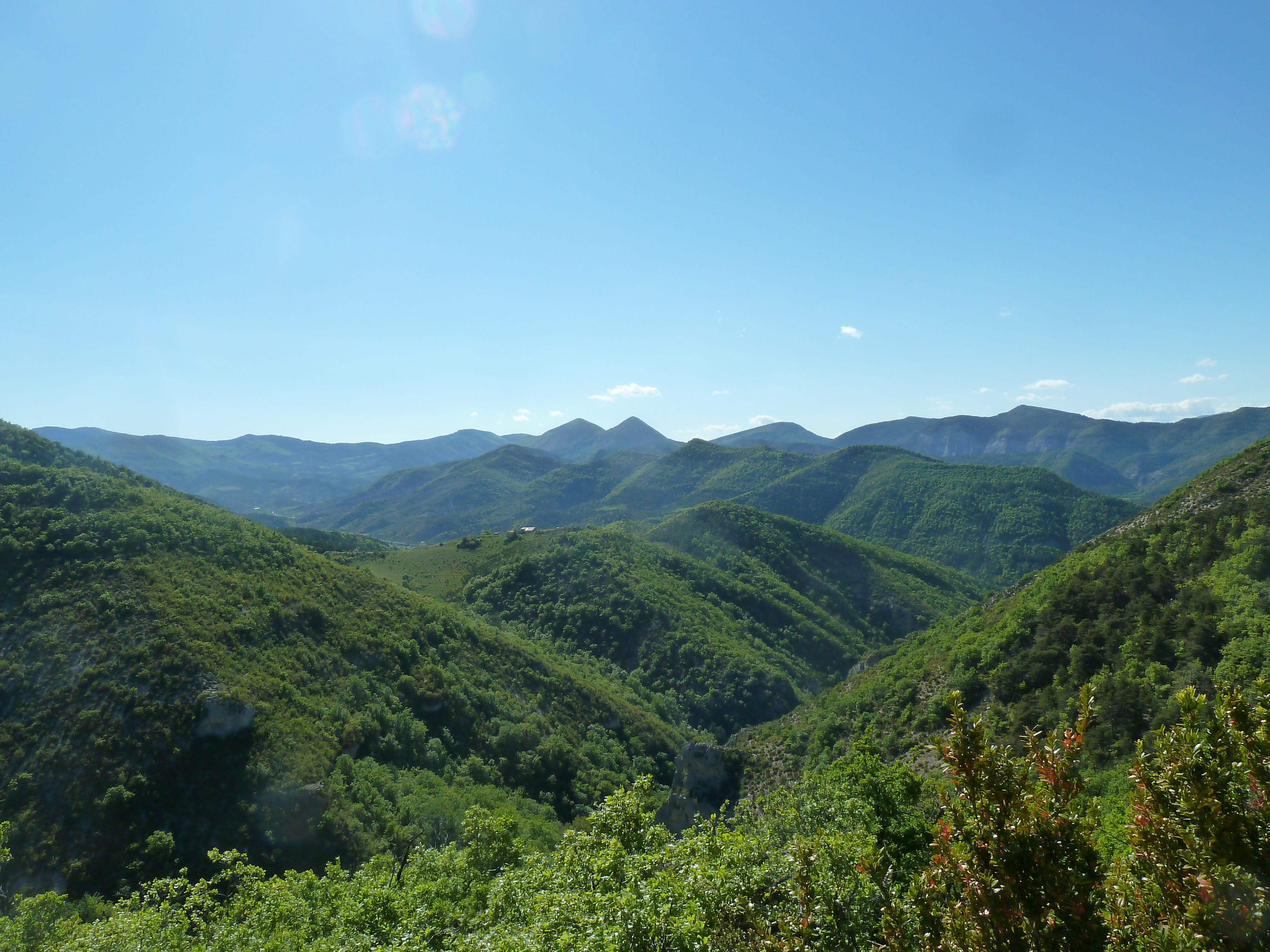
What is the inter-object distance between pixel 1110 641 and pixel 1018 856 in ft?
141

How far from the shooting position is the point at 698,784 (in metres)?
49.7

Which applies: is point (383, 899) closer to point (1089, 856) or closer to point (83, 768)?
point (1089, 856)

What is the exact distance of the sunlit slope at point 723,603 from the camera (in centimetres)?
9244

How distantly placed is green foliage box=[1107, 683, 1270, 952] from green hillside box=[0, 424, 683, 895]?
48238 mm

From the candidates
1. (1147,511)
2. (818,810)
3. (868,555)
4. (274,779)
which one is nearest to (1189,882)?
(818,810)

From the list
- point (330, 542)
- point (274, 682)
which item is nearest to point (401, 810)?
point (274, 682)

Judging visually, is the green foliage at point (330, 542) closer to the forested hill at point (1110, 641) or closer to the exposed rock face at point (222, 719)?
the exposed rock face at point (222, 719)

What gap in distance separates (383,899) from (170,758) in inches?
1129

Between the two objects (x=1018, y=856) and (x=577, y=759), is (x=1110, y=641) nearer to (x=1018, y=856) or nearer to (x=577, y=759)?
(x=1018, y=856)

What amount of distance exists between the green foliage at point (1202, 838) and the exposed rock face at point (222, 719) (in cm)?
5274

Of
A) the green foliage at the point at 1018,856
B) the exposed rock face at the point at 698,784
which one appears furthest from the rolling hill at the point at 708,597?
the green foliage at the point at 1018,856

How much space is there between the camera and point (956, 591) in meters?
139

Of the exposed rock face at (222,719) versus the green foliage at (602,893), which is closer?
the green foliage at (602,893)

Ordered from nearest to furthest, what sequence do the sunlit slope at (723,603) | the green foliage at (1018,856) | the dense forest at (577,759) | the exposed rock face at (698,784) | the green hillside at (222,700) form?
the green foliage at (1018,856) < the dense forest at (577,759) < the green hillside at (222,700) < the exposed rock face at (698,784) < the sunlit slope at (723,603)
